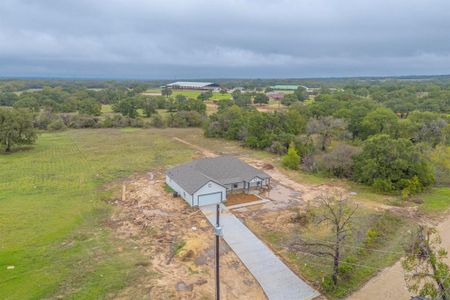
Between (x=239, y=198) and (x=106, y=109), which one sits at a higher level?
(x=106, y=109)

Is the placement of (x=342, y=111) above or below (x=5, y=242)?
above

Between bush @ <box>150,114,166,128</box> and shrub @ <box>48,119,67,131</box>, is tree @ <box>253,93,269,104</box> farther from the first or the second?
shrub @ <box>48,119,67,131</box>

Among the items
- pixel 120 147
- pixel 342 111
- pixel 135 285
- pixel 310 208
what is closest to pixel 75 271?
pixel 135 285

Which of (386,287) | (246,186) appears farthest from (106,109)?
(386,287)

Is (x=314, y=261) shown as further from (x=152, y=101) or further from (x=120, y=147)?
(x=152, y=101)

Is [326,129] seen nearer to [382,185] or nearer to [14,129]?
[382,185]

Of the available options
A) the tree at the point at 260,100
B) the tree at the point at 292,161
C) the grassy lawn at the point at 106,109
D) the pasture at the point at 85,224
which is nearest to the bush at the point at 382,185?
the pasture at the point at 85,224
